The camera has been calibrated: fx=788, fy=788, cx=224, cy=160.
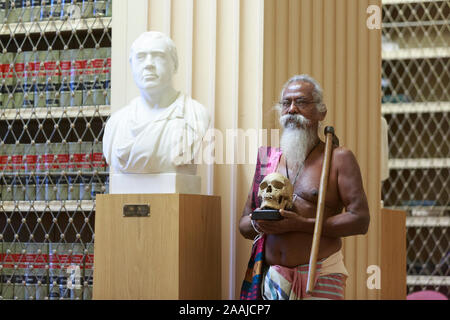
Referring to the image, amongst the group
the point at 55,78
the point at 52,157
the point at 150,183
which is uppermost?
the point at 55,78

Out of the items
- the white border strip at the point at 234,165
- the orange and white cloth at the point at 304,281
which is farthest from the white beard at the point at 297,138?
the white border strip at the point at 234,165

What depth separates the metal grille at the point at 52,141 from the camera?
398 centimetres

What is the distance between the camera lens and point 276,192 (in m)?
2.44

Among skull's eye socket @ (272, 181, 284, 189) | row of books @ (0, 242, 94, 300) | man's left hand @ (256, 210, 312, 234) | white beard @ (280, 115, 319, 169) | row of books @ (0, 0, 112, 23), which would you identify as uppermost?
row of books @ (0, 0, 112, 23)

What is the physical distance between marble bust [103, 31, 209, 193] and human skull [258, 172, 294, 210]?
63cm

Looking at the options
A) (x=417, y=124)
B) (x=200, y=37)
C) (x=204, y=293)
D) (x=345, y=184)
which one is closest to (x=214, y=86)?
(x=200, y=37)

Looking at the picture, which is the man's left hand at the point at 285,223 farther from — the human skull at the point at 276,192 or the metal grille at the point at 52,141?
the metal grille at the point at 52,141

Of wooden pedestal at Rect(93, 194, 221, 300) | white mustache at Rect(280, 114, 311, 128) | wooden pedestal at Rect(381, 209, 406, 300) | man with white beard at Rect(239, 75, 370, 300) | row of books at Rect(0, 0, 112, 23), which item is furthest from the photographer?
row of books at Rect(0, 0, 112, 23)

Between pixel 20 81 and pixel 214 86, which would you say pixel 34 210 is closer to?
pixel 20 81

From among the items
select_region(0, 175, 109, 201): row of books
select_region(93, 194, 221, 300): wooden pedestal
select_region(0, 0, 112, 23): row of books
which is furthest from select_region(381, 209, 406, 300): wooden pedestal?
select_region(0, 0, 112, 23): row of books

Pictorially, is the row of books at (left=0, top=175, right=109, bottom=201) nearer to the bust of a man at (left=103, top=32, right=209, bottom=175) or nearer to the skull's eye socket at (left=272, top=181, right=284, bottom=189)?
the bust of a man at (left=103, top=32, right=209, bottom=175)

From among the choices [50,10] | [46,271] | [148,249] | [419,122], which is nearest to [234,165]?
[148,249]

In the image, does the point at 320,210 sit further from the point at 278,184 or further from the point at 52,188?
the point at 52,188

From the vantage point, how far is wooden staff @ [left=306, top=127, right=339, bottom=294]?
7.75ft
